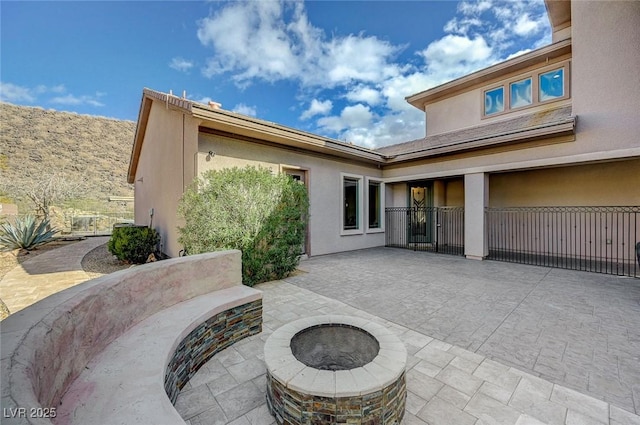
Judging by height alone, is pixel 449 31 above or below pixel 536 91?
above

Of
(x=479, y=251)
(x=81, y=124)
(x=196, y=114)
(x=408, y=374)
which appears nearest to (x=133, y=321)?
(x=408, y=374)

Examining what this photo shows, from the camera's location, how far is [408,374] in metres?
2.60

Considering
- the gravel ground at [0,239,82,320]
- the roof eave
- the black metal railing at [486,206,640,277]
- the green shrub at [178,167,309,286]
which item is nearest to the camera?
the green shrub at [178,167,309,286]

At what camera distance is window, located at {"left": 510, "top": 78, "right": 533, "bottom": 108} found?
31.0ft

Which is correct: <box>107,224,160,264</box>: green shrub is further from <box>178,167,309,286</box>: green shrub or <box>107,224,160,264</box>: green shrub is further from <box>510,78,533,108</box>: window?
<box>510,78,533,108</box>: window

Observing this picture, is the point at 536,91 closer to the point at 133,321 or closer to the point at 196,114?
the point at 196,114

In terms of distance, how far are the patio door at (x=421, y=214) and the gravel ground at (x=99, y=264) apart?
10.0 m

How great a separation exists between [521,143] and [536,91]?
3480 mm

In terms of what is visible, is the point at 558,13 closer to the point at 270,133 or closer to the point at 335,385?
the point at 270,133

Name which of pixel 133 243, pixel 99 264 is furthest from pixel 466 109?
pixel 99 264

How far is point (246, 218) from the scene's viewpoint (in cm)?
525

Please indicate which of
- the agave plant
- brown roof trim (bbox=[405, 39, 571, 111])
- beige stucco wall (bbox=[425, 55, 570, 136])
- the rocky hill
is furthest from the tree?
beige stucco wall (bbox=[425, 55, 570, 136])

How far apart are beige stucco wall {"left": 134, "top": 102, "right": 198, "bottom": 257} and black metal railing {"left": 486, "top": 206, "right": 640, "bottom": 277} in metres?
8.82

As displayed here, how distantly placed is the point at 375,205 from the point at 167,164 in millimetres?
7615
